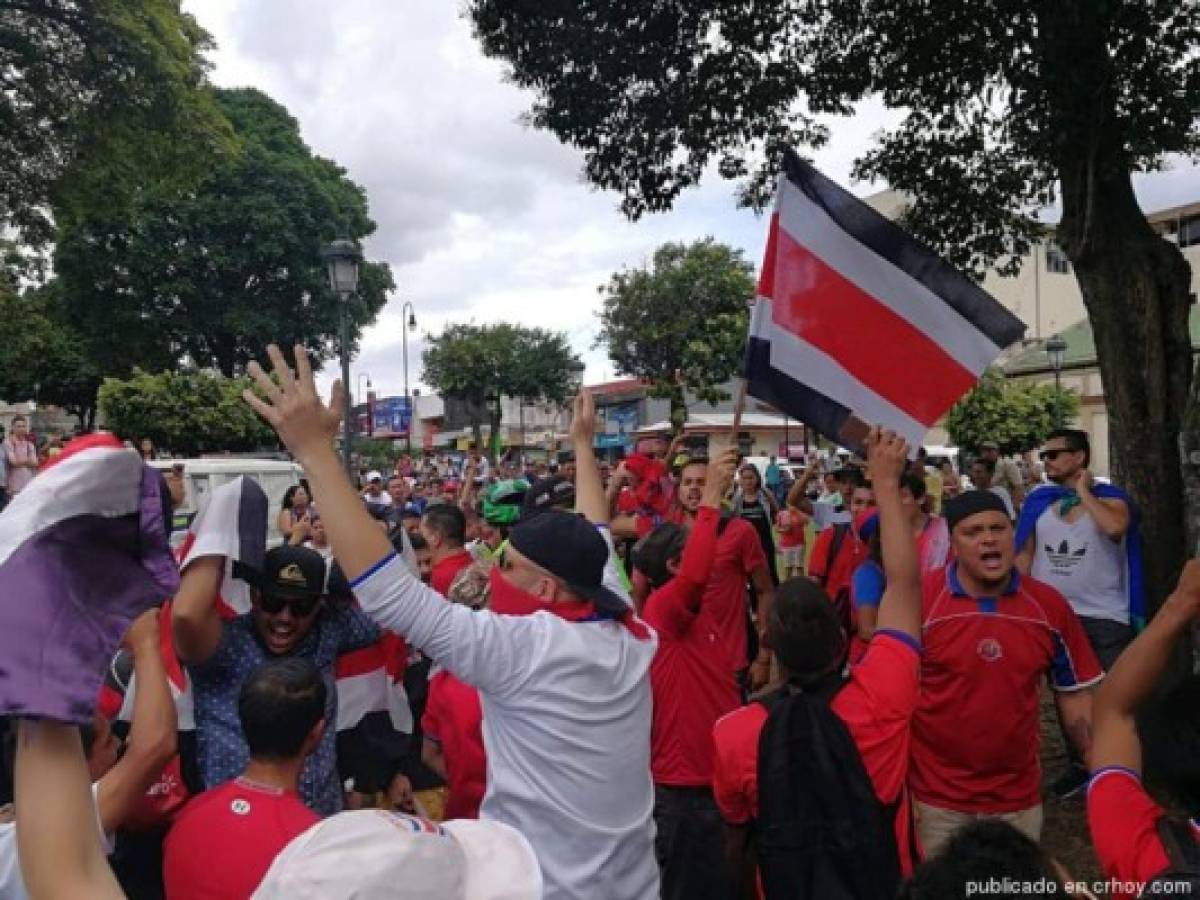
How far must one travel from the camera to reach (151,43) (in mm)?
12758

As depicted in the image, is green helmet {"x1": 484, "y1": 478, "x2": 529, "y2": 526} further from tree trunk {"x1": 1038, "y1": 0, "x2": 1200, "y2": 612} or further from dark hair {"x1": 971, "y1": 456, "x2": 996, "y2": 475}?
dark hair {"x1": 971, "y1": 456, "x2": 996, "y2": 475}

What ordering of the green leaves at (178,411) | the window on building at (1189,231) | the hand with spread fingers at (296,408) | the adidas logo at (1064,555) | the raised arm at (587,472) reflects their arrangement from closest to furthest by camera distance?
1. the hand with spread fingers at (296,408)
2. the raised arm at (587,472)
3. the adidas logo at (1064,555)
4. the green leaves at (178,411)
5. the window on building at (1189,231)

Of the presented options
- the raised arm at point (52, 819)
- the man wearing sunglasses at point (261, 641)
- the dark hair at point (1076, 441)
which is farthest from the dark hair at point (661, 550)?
the raised arm at point (52, 819)

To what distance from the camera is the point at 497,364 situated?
4644 centimetres

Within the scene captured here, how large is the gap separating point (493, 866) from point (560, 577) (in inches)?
40.3

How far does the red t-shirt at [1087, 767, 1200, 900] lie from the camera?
1.77 meters

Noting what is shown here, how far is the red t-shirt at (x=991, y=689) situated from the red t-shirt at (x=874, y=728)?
2.52 ft

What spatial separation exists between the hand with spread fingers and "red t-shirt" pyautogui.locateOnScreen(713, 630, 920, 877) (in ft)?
4.47

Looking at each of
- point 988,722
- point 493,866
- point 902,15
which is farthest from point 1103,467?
point 493,866

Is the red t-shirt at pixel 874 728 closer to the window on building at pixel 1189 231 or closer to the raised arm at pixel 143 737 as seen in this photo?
the raised arm at pixel 143 737

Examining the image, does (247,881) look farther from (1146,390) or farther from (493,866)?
(1146,390)

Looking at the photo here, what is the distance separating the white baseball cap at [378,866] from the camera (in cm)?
119

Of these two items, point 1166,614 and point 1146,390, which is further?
point 1146,390

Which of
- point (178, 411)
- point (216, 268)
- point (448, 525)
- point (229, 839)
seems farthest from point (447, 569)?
point (216, 268)
